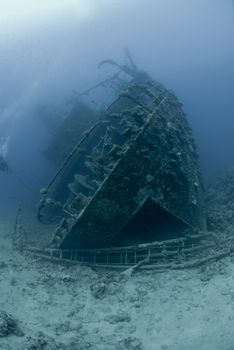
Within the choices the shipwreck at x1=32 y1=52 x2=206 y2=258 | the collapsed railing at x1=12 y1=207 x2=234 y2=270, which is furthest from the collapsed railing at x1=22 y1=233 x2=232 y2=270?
the shipwreck at x1=32 y1=52 x2=206 y2=258

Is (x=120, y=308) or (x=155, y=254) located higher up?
(x=155, y=254)

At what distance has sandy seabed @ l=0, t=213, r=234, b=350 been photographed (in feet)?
18.1

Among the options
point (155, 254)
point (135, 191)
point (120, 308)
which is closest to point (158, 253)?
point (155, 254)

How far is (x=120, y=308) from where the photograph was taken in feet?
22.0

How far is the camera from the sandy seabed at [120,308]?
5523mm

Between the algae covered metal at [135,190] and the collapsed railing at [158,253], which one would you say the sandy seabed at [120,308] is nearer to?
the collapsed railing at [158,253]

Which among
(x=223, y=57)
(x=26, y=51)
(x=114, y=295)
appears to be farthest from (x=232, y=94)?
(x=26, y=51)

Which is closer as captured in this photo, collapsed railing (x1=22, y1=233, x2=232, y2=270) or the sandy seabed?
the sandy seabed

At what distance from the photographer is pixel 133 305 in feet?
22.0

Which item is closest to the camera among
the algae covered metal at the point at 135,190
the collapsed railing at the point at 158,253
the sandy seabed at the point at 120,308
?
the sandy seabed at the point at 120,308

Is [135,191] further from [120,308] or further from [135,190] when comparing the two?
[120,308]

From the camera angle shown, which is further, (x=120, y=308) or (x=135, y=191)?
(x=135, y=191)

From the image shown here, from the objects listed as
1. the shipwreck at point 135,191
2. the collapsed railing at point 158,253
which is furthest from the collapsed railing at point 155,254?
the shipwreck at point 135,191

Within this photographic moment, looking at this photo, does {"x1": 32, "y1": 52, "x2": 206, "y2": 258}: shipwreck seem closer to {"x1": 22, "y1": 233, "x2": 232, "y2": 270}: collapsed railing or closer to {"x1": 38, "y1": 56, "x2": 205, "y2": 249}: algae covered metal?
{"x1": 38, "y1": 56, "x2": 205, "y2": 249}: algae covered metal
